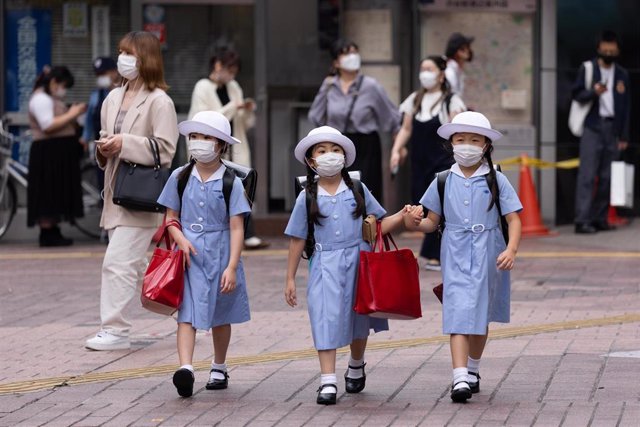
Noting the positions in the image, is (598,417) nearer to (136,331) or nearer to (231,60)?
(136,331)

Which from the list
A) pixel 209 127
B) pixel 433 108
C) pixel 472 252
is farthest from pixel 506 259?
pixel 433 108

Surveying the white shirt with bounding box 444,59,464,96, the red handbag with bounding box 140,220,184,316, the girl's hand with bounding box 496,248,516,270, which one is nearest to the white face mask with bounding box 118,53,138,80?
the red handbag with bounding box 140,220,184,316

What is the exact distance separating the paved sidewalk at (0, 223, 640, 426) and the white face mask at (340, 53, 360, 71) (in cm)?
180

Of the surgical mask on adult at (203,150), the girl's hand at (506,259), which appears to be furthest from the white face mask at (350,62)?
the girl's hand at (506,259)

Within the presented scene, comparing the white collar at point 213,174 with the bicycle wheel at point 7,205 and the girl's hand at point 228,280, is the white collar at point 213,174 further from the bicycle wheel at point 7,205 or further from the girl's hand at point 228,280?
the bicycle wheel at point 7,205

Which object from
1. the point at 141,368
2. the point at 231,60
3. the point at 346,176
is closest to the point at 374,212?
the point at 346,176

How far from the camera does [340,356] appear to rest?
8812 millimetres

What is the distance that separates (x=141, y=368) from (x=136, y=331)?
1562 mm

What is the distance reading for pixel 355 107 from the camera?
42.8 ft

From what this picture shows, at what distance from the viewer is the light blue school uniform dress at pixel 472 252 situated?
7418 mm

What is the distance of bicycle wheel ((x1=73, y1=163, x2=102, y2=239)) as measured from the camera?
1612cm

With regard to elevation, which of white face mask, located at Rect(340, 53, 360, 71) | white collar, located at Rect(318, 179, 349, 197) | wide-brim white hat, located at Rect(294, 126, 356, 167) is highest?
white face mask, located at Rect(340, 53, 360, 71)

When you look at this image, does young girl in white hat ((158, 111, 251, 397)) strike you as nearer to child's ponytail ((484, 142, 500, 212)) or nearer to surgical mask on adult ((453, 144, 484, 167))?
surgical mask on adult ((453, 144, 484, 167))

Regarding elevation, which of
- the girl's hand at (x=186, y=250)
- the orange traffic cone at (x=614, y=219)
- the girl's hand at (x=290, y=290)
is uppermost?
the girl's hand at (x=186, y=250)
